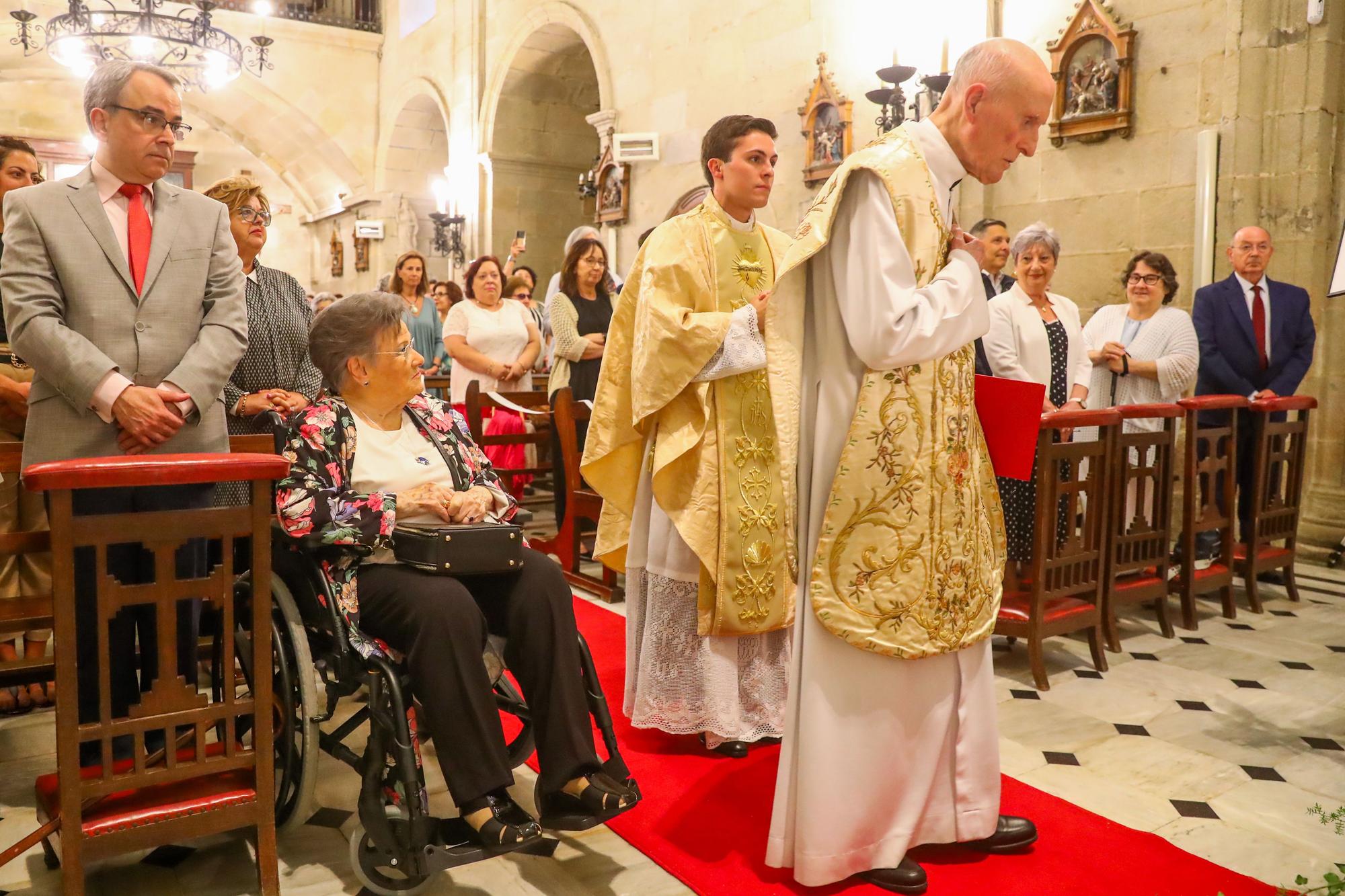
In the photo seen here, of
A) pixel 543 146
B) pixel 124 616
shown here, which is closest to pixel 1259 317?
pixel 124 616

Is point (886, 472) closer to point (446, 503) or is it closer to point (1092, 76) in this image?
point (446, 503)

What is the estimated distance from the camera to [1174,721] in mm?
3215

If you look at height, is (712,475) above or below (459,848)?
above

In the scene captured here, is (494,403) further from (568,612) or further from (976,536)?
(976,536)

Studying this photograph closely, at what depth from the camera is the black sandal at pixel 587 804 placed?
2100 millimetres

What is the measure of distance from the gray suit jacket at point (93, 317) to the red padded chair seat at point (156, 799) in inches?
28.2

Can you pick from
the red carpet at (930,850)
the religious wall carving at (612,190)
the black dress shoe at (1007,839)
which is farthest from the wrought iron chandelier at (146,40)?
the black dress shoe at (1007,839)

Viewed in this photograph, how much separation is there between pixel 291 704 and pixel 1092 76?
5.25 metres

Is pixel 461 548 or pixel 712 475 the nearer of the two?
pixel 461 548

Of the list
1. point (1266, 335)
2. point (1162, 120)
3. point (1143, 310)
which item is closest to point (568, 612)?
point (1143, 310)

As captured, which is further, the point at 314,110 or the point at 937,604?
the point at 314,110

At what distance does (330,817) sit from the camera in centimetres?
251

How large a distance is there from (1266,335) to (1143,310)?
590 millimetres

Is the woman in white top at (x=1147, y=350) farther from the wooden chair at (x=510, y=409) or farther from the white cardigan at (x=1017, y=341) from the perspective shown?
the wooden chair at (x=510, y=409)
